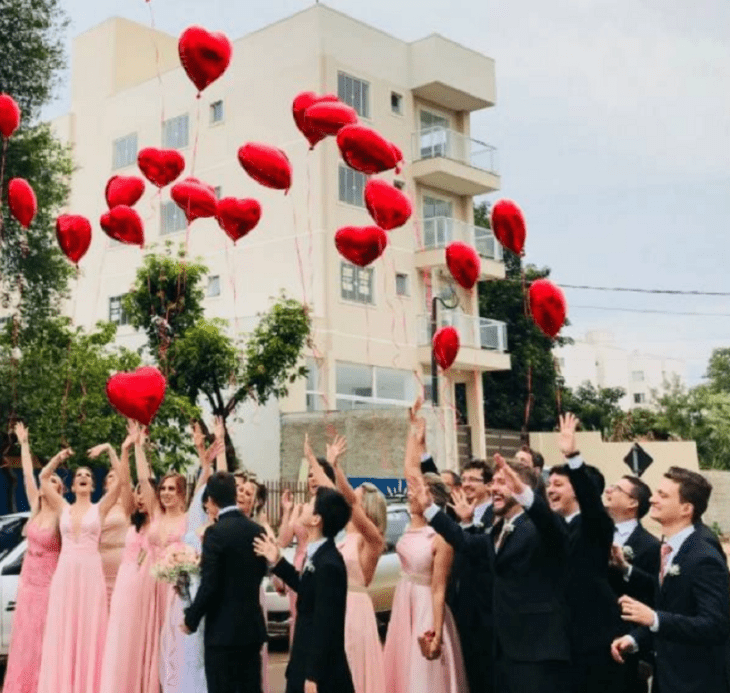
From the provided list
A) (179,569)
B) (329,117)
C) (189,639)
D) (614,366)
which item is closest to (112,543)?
(189,639)

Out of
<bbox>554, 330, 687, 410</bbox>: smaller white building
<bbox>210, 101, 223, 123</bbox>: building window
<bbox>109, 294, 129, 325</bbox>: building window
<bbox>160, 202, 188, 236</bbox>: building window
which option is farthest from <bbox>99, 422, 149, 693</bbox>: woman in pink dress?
<bbox>554, 330, 687, 410</bbox>: smaller white building

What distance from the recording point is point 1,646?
10.4m

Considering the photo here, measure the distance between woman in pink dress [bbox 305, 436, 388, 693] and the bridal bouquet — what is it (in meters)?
1.07

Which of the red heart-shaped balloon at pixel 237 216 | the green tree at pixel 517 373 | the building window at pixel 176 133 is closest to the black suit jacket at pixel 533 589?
the red heart-shaped balloon at pixel 237 216

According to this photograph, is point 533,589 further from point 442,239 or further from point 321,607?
point 442,239

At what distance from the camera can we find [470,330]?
3175cm

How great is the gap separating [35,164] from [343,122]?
532 inches

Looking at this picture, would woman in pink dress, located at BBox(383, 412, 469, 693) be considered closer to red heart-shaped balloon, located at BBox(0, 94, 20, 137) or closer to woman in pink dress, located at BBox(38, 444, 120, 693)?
woman in pink dress, located at BBox(38, 444, 120, 693)

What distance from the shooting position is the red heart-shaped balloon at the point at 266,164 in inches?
412

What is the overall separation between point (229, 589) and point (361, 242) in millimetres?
5034

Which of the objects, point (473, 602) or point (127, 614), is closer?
point (473, 602)

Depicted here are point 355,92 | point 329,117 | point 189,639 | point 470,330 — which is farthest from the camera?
point 470,330

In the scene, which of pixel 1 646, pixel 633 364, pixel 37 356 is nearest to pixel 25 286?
pixel 37 356

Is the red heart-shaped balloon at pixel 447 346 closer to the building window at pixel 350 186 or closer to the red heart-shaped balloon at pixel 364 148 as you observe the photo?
the red heart-shaped balloon at pixel 364 148
